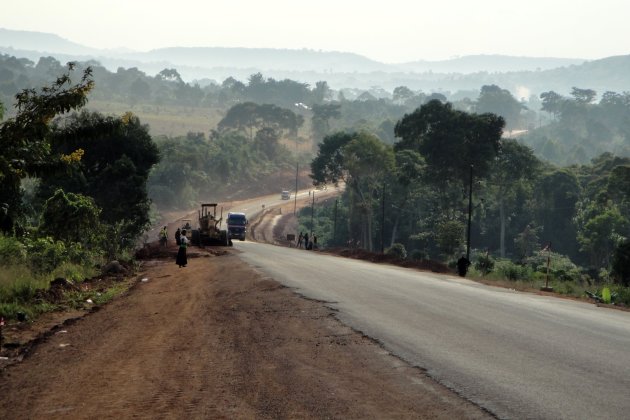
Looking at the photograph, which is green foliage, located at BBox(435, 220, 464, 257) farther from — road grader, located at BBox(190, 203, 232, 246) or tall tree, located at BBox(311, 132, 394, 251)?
road grader, located at BBox(190, 203, 232, 246)

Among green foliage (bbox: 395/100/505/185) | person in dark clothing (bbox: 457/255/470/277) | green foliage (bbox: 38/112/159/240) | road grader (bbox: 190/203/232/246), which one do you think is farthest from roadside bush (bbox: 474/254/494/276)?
green foliage (bbox: 395/100/505/185)

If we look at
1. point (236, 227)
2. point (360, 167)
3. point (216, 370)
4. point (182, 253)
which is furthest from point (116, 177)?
point (216, 370)

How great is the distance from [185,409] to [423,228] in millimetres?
90957

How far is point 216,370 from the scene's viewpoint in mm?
13102

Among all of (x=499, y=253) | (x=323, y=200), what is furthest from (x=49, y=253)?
(x=323, y=200)

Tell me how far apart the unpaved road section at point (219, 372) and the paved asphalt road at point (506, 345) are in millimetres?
641

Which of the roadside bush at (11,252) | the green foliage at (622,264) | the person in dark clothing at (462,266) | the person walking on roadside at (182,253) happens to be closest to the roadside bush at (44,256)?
the roadside bush at (11,252)

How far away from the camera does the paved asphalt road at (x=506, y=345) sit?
11078 mm

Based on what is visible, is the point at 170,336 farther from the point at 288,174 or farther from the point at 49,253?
the point at 288,174

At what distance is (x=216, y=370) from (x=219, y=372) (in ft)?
0.61

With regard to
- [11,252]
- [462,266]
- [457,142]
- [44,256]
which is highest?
[457,142]

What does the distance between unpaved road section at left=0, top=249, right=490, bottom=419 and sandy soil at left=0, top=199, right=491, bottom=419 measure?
2cm

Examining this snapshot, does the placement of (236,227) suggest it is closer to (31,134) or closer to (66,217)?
(66,217)

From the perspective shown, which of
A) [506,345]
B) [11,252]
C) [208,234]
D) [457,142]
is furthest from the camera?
[457,142]
